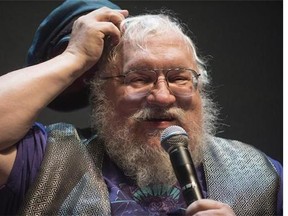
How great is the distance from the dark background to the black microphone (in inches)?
39.0

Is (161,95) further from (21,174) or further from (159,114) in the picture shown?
(21,174)

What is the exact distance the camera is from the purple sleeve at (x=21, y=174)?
1090 millimetres

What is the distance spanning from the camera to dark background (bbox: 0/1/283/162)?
191cm

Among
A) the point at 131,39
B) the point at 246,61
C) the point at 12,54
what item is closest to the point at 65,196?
the point at 131,39

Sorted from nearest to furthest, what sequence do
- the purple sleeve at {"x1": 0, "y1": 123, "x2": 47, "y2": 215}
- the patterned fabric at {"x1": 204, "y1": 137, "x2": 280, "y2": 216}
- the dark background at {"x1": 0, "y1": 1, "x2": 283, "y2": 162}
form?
the purple sleeve at {"x1": 0, "y1": 123, "x2": 47, "y2": 215}
the patterned fabric at {"x1": 204, "y1": 137, "x2": 280, "y2": 216}
the dark background at {"x1": 0, "y1": 1, "x2": 283, "y2": 162}

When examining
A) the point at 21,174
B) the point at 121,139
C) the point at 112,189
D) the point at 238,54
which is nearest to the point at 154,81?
the point at 121,139

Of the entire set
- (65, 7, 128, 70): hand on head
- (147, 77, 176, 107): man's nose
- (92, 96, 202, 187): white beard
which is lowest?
(92, 96, 202, 187): white beard

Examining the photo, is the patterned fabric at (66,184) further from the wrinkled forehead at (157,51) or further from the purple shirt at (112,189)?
the wrinkled forehead at (157,51)

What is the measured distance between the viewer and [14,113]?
41.8 inches

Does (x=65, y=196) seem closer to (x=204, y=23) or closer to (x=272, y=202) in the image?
(x=272, y=202)

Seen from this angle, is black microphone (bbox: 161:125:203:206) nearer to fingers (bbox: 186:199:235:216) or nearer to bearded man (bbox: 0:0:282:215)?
fingers (bbox: 186:199:235:216)

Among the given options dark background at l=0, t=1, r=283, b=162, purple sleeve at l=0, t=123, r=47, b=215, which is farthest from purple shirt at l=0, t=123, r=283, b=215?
dark background at l=0, t=1, r=283, b=162

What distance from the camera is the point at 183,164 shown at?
0.86 m

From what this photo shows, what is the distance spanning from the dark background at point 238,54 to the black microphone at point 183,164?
3.25 feet
